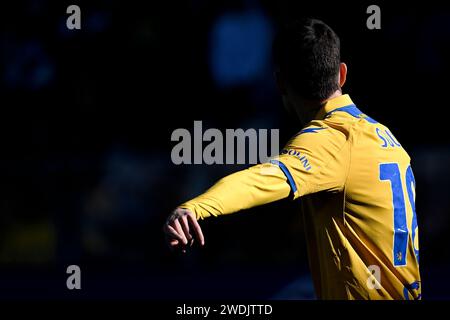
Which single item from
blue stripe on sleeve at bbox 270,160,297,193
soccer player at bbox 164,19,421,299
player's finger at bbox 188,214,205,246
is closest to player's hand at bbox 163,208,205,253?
player's finger at bbox 188,214,205,246

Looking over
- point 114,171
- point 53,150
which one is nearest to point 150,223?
point 114,171

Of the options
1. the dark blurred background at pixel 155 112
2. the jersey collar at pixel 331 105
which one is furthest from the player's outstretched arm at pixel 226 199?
the dark blurred background at pixel 155 112

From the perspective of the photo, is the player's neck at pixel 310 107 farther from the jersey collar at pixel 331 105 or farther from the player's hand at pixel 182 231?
the player's hand at pixel 182 231

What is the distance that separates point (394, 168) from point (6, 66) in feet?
20.1

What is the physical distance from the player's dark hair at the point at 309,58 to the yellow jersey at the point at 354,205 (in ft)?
0.26

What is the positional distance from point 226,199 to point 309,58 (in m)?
0.72

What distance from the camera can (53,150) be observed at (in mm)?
8383

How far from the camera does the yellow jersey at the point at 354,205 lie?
2.77 m

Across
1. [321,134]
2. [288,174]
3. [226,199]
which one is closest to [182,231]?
[226,199]

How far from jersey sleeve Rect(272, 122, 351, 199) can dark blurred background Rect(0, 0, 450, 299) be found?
4.93m

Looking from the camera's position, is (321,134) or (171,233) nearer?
(171,233)

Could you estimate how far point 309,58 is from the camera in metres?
3.01

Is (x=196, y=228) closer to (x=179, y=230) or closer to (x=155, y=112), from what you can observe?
(x=179, y=230)
